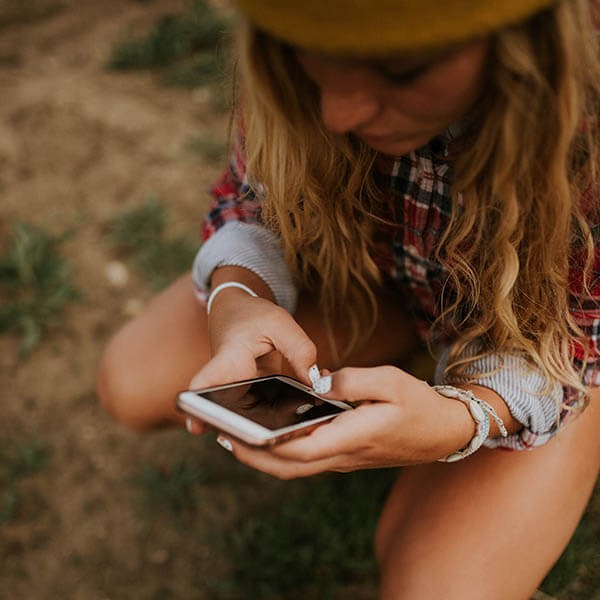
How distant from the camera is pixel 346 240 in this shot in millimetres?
1549

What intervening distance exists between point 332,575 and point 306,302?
769 mm

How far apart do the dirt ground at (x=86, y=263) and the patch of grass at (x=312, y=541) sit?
11cm

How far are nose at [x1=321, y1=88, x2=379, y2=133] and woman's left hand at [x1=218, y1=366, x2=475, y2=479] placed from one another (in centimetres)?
38

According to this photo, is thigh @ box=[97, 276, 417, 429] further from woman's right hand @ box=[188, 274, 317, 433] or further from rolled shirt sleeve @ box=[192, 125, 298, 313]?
woman's right hand @ box=[188, 274, 317, 433]

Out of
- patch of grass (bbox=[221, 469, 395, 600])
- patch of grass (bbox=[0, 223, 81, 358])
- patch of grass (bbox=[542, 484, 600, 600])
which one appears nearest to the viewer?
patch of grass (bbox=[542, 484, 600, 600])

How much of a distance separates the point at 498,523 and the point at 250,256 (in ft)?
2.52

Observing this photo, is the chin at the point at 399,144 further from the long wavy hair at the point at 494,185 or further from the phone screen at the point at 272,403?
the phone screen at the point at 272,403

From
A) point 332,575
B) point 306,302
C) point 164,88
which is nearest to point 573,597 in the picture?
point 332,575

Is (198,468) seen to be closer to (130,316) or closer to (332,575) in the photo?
(332,575)

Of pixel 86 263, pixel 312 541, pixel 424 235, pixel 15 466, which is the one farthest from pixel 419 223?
pixel 86 263

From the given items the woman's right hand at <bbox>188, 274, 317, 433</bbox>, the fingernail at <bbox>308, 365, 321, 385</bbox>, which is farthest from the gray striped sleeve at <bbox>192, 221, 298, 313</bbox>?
the fingernail at <bbox>308, 365, 321, 385</bbox>

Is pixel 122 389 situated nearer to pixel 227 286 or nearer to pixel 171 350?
pixel 171 350

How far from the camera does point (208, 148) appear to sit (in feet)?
10.8

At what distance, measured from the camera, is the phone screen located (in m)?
1.17
